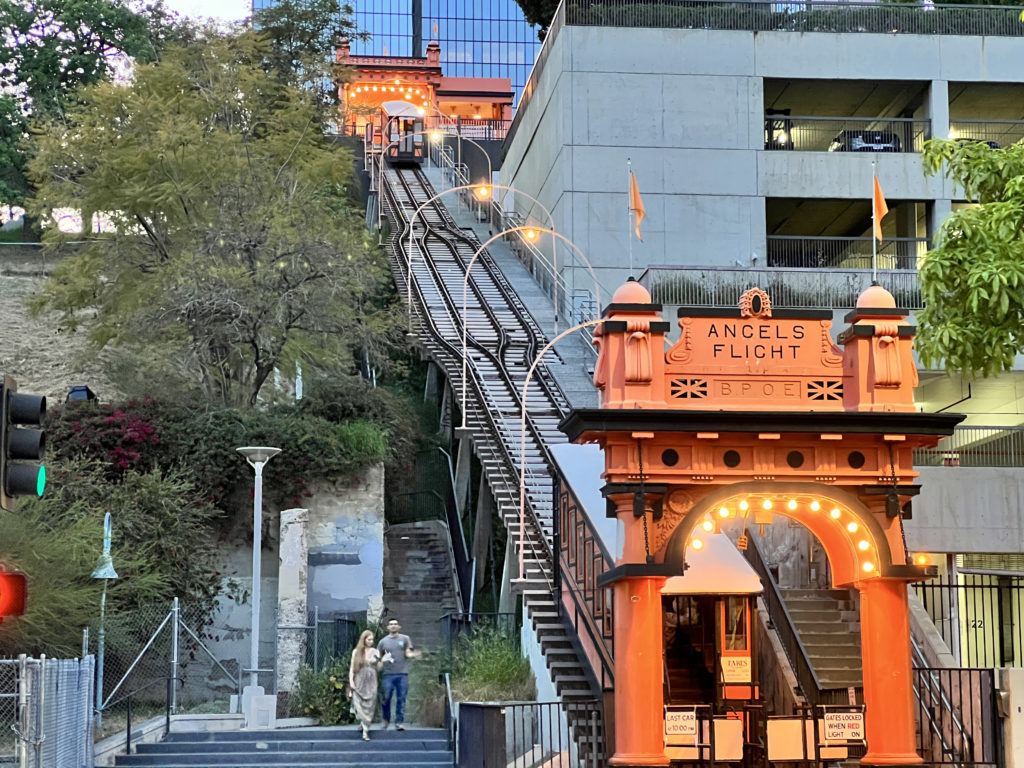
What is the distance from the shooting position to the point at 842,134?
4312cm

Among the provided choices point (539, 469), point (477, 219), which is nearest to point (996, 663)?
point (539, 469)

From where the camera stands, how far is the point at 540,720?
711 inches

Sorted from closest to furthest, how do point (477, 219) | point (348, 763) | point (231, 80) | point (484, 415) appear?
point (348, 763) < point (484, 415) < point (231, 80) < point (477, 219)

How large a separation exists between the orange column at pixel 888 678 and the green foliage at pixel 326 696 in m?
8.76

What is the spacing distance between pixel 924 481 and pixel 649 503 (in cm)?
1246

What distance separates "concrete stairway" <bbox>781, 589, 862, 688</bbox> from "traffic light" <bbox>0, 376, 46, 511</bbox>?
13.8 meters

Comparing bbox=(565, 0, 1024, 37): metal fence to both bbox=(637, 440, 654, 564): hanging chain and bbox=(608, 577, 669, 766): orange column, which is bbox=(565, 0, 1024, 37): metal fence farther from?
bbox=(608, 577, 669, 766): orange column

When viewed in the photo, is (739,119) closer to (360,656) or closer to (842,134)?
(842,134)

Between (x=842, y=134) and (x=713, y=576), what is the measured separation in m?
25.8

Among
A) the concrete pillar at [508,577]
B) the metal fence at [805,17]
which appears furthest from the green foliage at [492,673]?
the metal fence at [805,17]

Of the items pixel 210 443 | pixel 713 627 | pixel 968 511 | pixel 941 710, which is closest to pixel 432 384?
pixel 210 443

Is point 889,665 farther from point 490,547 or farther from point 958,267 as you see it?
point 490,547

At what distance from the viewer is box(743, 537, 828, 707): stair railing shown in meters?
20.2

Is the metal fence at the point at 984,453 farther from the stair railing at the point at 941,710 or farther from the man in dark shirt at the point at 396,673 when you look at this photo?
the man in dark shirt at the point at 396,673
